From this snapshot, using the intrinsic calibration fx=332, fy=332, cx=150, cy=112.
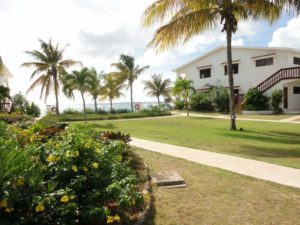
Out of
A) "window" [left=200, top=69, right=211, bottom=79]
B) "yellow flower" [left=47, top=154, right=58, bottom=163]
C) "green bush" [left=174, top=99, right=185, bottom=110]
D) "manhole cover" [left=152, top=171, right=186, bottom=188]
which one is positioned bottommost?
"manhole cover" [left=152, top=171, right=186, bottom=188]

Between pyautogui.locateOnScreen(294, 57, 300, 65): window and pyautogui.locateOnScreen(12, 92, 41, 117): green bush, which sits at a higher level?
pyautogui.locateOnScreen(294, 57, 300, 65): window

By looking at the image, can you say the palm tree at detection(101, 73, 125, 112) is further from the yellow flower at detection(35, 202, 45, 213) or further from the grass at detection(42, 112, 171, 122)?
the yellow flower at detection(35, 202, 45, 213)

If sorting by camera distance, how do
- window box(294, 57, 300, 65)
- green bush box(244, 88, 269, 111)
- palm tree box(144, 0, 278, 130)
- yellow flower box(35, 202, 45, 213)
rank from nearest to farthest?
yellow flower box(35, 202, 45, 213) < palm tree box(144, 0, 278, 130) < green bush box(244, 88, 269, 111) < window box(294, 57, 300, 65)

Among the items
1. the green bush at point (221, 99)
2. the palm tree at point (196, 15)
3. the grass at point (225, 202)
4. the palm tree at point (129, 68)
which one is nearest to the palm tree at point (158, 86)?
the palm tree at point (129, 68)

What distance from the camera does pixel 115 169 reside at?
5414 mm

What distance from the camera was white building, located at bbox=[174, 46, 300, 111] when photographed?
3136 cm

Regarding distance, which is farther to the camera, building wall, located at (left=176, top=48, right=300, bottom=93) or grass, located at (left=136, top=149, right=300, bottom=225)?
building wall, located at (left=176, top=48, right=300, bottom=93)

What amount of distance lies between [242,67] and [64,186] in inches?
1333

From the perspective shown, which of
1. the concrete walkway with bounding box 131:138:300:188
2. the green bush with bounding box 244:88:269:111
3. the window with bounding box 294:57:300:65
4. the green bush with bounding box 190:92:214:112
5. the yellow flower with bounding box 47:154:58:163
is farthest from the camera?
the green bush with bounding box 190:92:214:112

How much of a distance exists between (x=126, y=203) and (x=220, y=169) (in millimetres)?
4159

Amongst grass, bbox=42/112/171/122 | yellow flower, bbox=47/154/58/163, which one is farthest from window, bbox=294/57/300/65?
yellow flower, bbox=47/154/58/163

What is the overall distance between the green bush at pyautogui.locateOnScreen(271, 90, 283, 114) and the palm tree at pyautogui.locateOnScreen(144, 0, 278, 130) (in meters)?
15.1

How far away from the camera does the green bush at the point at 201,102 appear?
35062mm

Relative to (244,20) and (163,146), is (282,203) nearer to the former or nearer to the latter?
(163,146)
